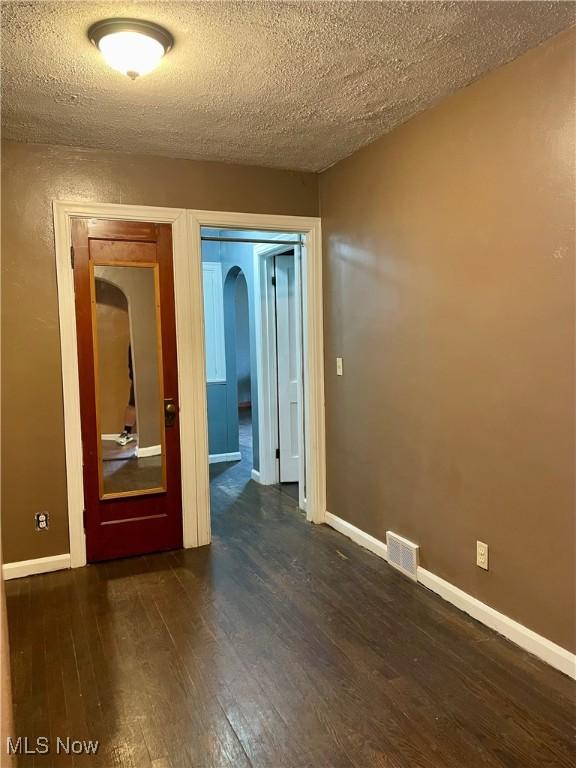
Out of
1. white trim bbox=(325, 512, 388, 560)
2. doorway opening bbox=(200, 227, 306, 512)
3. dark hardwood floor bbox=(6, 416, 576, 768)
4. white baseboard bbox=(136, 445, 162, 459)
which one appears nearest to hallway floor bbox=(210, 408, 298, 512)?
doorway opening bbox=(200, 227, 306, 512)

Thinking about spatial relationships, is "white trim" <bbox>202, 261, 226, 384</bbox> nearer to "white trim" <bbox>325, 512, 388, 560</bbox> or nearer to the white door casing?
the white door casing

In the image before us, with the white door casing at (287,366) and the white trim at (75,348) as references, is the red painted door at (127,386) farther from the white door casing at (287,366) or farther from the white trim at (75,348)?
the white door casing at (287,366)

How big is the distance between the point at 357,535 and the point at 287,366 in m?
1.77

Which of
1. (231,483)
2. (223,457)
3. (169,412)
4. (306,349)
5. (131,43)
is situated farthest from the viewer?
(223,457)

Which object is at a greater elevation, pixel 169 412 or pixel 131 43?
pixel 131 43

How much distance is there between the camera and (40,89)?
8.11 ft

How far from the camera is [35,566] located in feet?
10.8

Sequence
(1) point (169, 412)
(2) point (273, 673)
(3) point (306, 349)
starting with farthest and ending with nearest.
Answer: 1. (3) point (306, 349)
2. (1) point (169, 412)
3. (2) point (273, 673)

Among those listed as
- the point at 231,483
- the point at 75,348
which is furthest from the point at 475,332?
the point at 231,483

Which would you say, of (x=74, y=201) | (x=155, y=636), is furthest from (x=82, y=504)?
(x=74, y=201)

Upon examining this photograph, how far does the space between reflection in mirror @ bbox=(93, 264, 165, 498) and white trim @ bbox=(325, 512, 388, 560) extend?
1.22 m

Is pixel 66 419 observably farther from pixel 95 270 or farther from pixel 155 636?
pixel 155 636

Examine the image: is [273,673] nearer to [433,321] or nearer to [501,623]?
[501,623]

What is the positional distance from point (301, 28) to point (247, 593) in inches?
102
